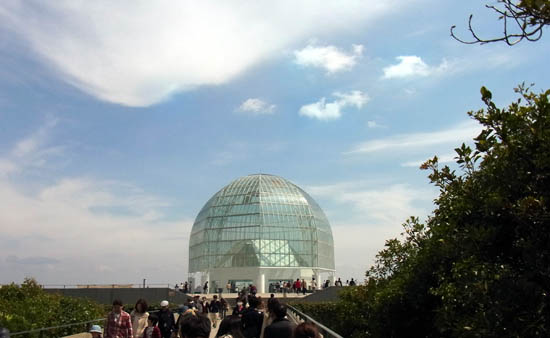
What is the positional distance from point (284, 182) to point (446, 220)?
2671 inches

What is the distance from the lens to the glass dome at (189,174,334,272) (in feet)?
216

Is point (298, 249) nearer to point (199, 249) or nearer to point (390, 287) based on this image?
point (199, 249)

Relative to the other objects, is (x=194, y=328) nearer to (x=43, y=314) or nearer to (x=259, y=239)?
(x=43, y=314)

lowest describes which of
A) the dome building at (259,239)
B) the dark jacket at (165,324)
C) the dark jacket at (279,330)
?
the dark jacket at (165,324)

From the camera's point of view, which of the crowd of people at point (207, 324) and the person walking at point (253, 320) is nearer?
the crowd of people at point (207, 324)

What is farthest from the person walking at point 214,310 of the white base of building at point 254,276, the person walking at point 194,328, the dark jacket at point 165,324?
the white base of building at point 254,276

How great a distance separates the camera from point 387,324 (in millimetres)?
10078

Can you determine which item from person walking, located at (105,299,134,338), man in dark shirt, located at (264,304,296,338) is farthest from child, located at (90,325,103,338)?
man in dark shirt, located at (264,304,296,338)

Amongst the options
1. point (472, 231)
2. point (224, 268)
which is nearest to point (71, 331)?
→ point (472, 231)

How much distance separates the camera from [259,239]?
6569cm

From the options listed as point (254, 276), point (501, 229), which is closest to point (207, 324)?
point (501, 229)

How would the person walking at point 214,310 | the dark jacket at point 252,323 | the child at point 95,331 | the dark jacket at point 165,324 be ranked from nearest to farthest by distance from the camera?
the dark jacket at point 252,323, the child at point 95,331, the dark jacket at point 165,324, the person walking at point 214,310

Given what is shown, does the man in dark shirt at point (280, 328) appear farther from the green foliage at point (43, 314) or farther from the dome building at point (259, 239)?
the dome building at point (259, 239)

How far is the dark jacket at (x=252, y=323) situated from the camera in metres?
8.73
